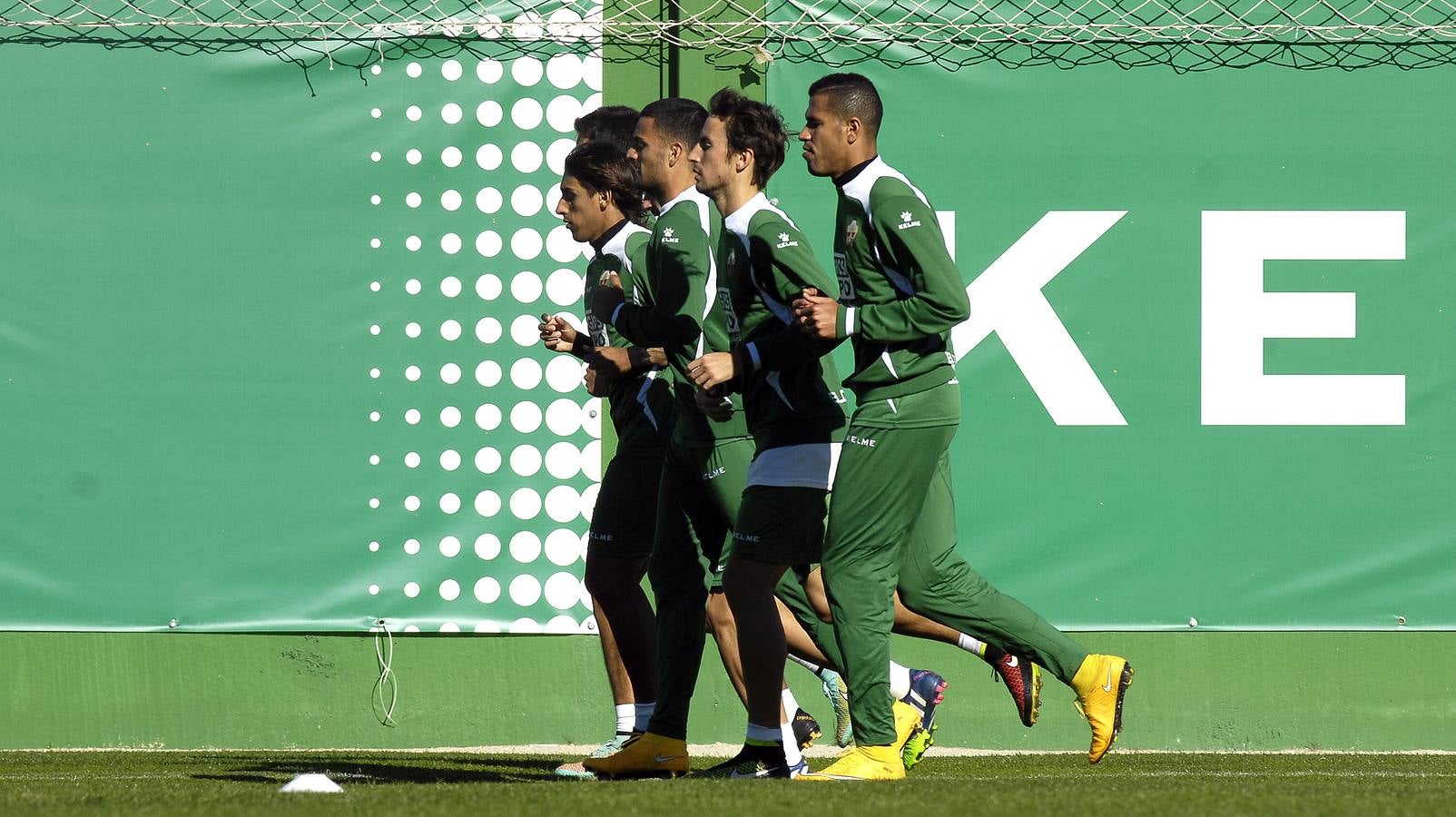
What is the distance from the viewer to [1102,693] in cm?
534

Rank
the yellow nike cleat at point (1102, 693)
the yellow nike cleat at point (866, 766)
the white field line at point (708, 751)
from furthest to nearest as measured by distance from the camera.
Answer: the white field line at point (708, 751) → the yellow nike cleat at point (1102, 693) → the yellow nike cleat at point (866, 766)

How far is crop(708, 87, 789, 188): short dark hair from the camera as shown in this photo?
5055 mm

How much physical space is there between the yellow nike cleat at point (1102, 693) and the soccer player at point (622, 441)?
148cm

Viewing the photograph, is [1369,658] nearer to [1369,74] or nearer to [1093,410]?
[1093,410]

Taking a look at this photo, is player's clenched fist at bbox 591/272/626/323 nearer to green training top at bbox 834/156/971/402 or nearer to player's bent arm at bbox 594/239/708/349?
player's bent arm at bbox 594/239/708/349

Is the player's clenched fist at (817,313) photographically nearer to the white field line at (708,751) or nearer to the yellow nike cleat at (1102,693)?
the yellow nike cleat at (1102,693)

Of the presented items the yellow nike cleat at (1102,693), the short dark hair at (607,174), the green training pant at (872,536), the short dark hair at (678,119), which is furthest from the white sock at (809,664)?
the short dark hair at (678,119)

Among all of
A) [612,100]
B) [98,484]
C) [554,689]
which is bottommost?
[554,689]

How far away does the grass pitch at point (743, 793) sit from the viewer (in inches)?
147

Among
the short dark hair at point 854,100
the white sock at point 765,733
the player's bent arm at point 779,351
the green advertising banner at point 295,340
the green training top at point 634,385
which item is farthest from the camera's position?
the green advertising banner at point 295,340

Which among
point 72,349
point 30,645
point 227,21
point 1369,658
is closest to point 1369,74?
point 1369,658

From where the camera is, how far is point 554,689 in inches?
295

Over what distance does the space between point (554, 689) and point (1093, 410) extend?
268cm

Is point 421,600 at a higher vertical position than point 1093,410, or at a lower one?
lower
